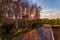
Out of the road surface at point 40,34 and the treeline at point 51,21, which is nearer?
the road surface at point 40,34

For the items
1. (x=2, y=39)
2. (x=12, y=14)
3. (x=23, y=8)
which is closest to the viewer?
(x=2, y=39)

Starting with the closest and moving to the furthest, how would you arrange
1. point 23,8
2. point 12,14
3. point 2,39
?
point 2,39 < point 12,14 < point 23,8

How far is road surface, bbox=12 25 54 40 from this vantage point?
279cm

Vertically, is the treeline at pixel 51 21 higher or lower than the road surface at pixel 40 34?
higher

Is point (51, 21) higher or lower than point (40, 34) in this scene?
higher

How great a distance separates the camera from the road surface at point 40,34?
2.79 meters

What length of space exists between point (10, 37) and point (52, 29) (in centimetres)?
103

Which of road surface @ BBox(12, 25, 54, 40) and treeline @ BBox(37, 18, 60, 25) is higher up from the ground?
treeline @ BBox(37, 18, 60, 25)

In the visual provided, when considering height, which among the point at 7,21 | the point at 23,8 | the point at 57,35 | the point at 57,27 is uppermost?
the point at 23,8

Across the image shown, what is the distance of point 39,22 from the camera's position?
296cm

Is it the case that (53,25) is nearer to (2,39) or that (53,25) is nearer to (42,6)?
(42,6)

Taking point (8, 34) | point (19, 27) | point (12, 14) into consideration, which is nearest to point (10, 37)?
point (8, 34)

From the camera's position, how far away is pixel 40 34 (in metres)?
2.93

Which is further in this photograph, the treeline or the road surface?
the treeline
